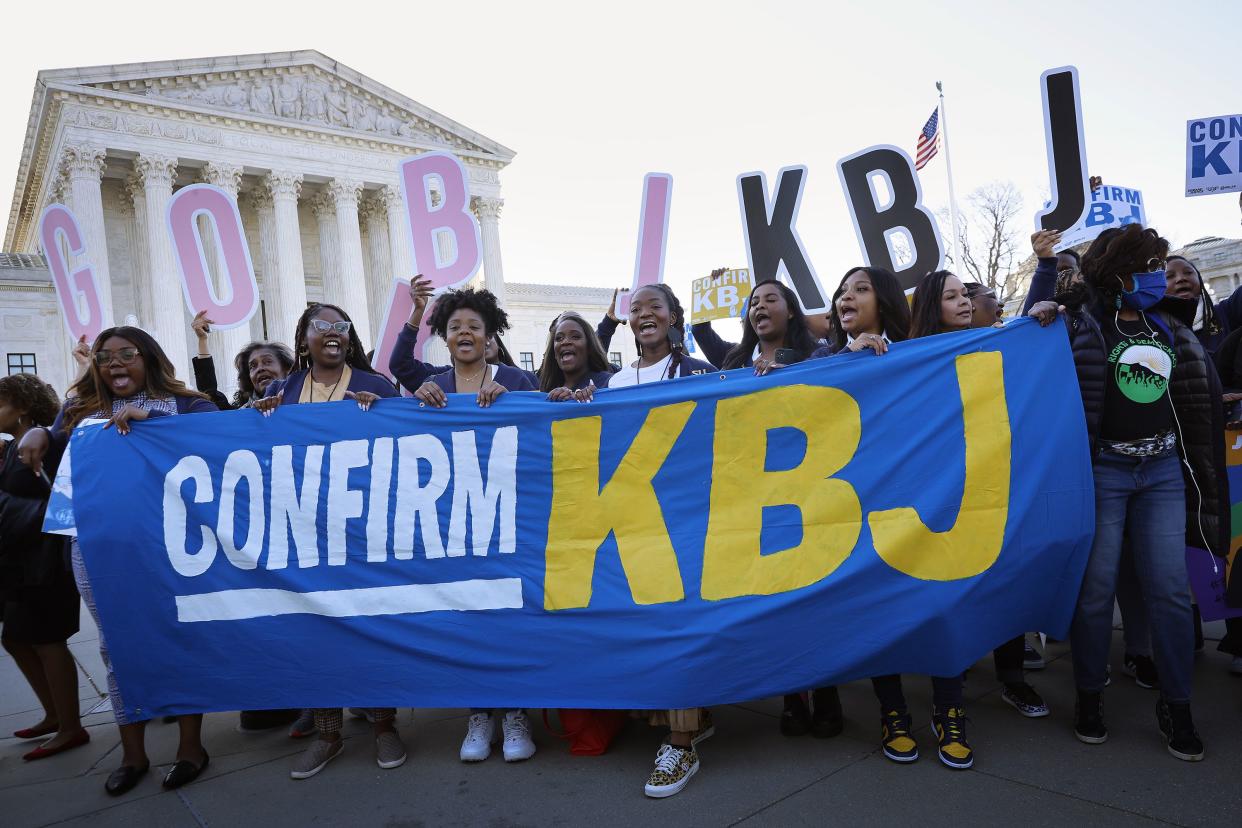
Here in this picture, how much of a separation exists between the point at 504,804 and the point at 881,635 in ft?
5.17

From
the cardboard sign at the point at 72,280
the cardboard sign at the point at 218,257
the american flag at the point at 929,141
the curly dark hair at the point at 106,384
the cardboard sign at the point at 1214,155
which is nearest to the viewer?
the curly dark hair at the point at 106,384

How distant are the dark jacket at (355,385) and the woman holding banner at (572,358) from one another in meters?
0.81

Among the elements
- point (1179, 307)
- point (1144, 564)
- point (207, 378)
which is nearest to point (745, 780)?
point (1144, 564)

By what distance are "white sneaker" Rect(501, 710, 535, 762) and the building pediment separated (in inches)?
1511

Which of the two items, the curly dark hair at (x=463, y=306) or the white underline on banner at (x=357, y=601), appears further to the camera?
the curly dark hair at (x=463, y=306)

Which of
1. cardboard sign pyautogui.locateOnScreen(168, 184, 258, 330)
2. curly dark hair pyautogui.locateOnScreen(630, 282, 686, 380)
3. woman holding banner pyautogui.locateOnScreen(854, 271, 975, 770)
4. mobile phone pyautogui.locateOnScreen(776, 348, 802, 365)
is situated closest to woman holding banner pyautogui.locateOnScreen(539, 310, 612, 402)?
curly dark hair pyautogui.locateOnScreen(630, 282, 686, 380)

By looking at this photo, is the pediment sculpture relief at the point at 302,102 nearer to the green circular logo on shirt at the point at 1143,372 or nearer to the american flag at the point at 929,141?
the american flag at the point at 929,141

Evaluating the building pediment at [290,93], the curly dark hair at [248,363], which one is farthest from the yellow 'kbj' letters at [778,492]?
the building pediment at [290,93]

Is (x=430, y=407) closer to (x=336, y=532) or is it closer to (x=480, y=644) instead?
(x=336, y=532)

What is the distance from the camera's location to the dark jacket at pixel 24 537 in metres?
3.80

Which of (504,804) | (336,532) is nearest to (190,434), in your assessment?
(336,532)

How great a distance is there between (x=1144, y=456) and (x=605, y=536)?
2171mm

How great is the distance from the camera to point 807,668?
122 inches

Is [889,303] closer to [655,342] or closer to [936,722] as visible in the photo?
[655,342]
